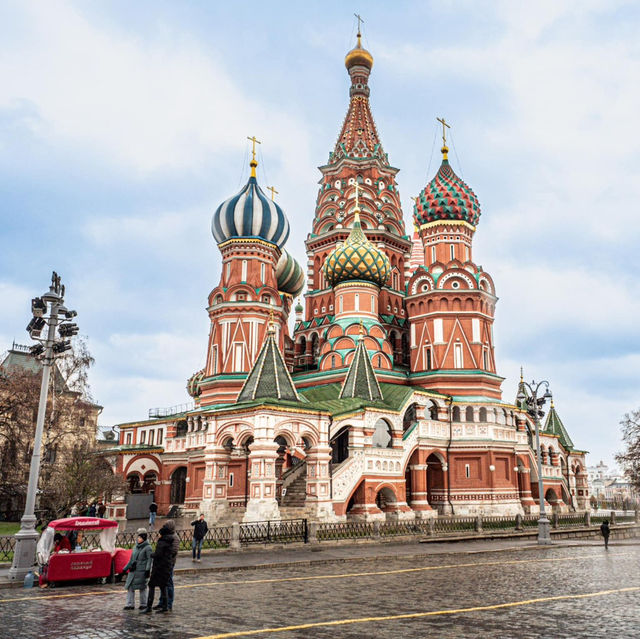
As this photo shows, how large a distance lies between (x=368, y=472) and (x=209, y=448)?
757 centimetres

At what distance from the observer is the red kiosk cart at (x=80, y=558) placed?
511 inches

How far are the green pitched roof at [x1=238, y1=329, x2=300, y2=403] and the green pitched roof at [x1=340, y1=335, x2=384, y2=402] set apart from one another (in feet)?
13.0

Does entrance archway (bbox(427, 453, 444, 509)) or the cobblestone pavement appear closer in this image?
the cobblestone pavement

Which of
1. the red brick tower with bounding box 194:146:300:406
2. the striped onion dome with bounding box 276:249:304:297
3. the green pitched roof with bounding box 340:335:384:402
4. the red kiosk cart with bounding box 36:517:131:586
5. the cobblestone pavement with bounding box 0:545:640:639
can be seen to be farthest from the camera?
the striped onion dome with bounding box 276:249:304:297

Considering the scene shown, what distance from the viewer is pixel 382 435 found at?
32.4m

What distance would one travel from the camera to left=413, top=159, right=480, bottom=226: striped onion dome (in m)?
39.8

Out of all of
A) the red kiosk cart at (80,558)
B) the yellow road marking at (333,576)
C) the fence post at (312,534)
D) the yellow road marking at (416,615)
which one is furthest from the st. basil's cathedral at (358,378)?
the yellow road marking at (416,615)

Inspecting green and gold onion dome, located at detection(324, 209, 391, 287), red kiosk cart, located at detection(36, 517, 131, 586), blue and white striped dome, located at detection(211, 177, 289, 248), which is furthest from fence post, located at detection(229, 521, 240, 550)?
blue and white striped dome, located at detection(211, 177, 289, 248)

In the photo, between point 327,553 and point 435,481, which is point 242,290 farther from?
point 327,553

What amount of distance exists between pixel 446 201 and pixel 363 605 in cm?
3270

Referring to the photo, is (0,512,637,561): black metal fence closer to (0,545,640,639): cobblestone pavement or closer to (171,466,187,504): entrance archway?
(0,545,640,639): cobblestone pavement

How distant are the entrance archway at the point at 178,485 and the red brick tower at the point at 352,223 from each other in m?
10.1

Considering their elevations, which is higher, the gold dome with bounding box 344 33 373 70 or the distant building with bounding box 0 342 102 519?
the gold dome with bounding box 344 33 373 70

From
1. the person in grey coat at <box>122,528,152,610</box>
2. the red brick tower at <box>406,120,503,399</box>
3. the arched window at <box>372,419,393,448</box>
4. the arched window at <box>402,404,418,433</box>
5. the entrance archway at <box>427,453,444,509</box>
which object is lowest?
the person in grey coat at <box>122,528,152,610</box>
